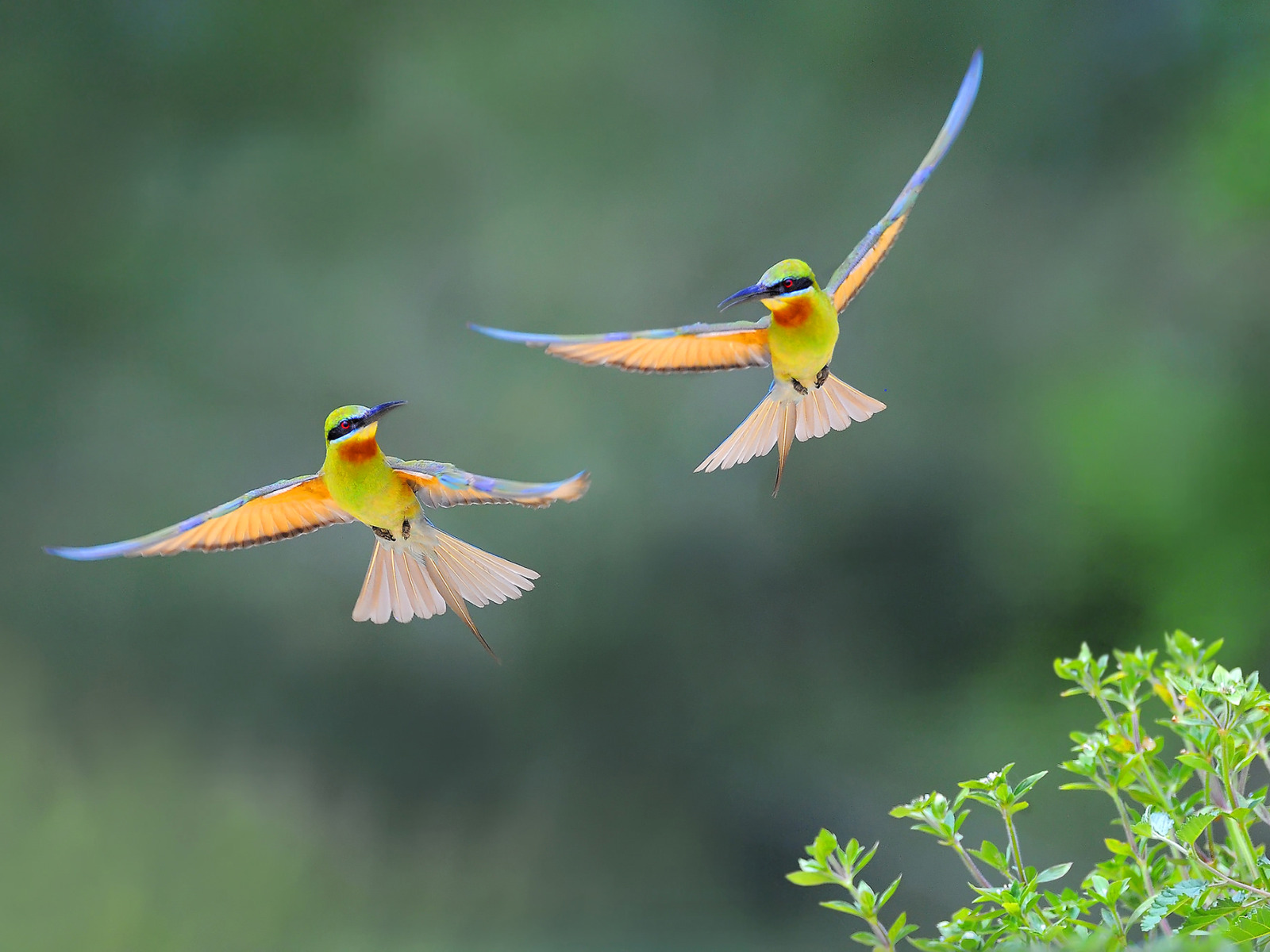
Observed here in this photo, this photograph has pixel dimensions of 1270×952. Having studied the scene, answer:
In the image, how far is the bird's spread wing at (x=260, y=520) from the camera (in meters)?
0.53

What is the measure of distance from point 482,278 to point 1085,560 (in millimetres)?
1187

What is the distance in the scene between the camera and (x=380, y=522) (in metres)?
0.58

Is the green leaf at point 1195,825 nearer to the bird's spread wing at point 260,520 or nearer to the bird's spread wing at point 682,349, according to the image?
the bird's spread wing at point 682,349

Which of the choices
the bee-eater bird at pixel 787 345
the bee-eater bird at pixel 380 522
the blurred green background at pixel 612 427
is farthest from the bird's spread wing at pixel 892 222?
the blurred green background at pixel 612 427

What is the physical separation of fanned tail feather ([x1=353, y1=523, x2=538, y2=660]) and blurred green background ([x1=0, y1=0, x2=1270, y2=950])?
1197 mm

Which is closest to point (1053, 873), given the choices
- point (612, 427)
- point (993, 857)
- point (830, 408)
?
point (993, 857)

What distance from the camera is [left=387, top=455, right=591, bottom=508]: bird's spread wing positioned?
0.37 metres

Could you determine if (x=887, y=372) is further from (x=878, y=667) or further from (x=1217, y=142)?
(x=1217, y=142)

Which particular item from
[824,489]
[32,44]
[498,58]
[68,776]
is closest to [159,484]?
[68,776]

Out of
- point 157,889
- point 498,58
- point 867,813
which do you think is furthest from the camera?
point 498,58

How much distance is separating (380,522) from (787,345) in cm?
23

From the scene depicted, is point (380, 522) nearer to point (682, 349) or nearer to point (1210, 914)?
point (682, 349)

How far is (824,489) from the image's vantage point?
78.0 inches

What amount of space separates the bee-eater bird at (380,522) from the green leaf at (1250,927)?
333 mm
